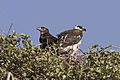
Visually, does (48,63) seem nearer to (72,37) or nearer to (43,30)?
(72,37)

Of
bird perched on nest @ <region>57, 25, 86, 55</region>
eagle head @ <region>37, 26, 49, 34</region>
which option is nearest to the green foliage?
bird perched on nest @ <region>57, 25, 86, 55</region>

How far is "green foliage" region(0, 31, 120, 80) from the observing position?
707 cm

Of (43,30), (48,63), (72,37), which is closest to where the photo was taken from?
(48,63)

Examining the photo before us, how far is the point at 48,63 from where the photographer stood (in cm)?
728

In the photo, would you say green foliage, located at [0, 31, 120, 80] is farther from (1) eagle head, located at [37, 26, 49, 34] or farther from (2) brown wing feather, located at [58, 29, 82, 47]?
(1) eagle head, located at [37, 26, 49, 34]

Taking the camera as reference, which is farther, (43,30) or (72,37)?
(43,30)

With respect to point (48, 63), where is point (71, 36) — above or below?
above

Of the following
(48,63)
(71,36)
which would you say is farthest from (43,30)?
(48,63)

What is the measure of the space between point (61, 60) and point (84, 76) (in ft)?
2.06

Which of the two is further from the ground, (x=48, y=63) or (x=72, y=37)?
(x=72, y=37)

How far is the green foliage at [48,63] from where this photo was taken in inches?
278

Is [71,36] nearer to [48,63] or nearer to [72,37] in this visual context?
[72,37]

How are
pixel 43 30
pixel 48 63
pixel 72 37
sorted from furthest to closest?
1. pixel 43 30
2. pixel 72 37
3. pixel 48 63

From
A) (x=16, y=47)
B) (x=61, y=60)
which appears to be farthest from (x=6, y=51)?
(x=61, y=60)
